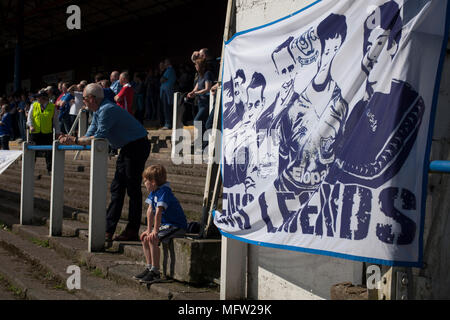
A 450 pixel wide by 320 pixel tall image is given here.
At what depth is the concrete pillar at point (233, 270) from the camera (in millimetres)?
3727

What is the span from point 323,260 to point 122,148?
271 centimetres

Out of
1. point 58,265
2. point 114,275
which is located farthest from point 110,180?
point 114,275

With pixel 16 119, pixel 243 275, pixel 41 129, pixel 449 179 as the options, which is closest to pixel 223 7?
pixel 16 119

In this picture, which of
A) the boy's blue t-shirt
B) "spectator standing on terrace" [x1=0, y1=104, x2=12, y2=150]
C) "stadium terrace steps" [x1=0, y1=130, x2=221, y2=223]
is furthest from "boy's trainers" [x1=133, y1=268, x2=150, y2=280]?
"spectator standing on terrace" [x1=0, y1=104, x2=12, y2=150]

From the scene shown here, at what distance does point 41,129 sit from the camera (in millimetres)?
9422

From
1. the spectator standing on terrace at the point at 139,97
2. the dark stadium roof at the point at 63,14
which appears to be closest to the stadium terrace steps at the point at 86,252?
the spectator standing on terrace at the point at 139,97

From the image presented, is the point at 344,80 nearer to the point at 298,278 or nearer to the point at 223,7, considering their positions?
the point at 298,278

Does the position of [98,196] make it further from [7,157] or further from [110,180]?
[110,180]

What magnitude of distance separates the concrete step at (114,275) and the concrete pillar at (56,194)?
21 centimetres

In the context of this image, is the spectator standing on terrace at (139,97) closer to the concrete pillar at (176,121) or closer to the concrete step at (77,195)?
the concrete step at (77,195)

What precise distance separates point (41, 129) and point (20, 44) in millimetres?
12190

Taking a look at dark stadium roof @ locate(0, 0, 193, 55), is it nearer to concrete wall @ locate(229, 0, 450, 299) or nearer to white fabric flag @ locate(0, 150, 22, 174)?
white fabric flag @ locate(0, 150, 22, 174)

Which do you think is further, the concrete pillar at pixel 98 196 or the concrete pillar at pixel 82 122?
the concrete pillar at pixel 82 122

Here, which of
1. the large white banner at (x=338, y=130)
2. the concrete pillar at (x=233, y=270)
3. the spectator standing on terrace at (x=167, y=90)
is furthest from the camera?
the spectator standing on terrace at (x=167, y=90)
